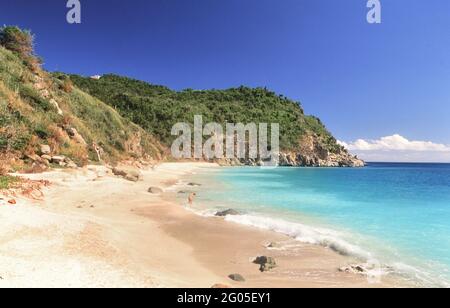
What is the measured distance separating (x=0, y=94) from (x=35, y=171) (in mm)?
9403

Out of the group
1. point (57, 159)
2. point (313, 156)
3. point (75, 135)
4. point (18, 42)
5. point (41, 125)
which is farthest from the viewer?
point (313, 156)

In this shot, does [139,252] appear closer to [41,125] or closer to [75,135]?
[41,125]

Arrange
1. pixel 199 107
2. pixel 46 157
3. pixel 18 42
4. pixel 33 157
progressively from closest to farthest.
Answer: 1. pixel 33 157
2. pixel 46 157
3. pixel 18 42
4. pixel 199 107

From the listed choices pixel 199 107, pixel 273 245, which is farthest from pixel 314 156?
pixel 273 245

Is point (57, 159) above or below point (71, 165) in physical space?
above

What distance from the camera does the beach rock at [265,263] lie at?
767 centimetres

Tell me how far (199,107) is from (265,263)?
102m

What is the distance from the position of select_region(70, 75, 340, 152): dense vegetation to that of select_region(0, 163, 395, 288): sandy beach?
229ft

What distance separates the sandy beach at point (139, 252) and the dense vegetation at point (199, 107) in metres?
69.8

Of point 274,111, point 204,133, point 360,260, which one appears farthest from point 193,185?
point 274,111

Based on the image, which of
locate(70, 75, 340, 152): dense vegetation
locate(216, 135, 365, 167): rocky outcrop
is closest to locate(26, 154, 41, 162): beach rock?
locate(70, 75, 340, 152): dense vegetation

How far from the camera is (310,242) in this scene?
10.5m

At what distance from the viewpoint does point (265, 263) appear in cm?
784
